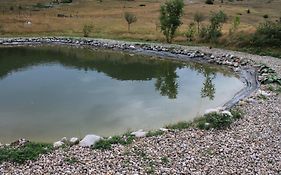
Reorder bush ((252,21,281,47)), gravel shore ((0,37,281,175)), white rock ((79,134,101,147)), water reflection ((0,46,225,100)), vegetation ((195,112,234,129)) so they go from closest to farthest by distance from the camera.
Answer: gravel shore ((0,37,281,175)) → white rock ((79,134,101,147)) → vegetation ((195,112,234,129)) → water reflection ((0,46,225,100)) → bush ((252,21,281,47))

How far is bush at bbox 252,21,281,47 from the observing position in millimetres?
46766

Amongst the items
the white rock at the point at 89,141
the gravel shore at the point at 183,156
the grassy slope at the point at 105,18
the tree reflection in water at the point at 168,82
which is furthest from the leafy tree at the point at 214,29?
the white rock at the point at 89,141

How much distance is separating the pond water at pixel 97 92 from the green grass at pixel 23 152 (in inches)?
130

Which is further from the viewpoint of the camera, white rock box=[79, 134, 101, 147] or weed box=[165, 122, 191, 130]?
weed box=[165, 122, 191, 130]

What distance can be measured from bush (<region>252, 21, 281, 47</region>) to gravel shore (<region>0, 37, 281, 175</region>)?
84.8ft

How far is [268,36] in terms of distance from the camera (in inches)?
1860

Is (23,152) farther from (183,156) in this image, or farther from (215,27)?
(215,27)

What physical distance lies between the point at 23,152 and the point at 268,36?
118 ft

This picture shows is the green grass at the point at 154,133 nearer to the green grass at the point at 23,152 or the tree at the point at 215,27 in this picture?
the green grass at the point at 23,152

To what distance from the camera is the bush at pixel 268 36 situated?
46.8 m

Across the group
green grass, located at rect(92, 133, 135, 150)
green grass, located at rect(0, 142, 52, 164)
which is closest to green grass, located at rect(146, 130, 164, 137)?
green grass, located at rect(92, 133, 135, 150)

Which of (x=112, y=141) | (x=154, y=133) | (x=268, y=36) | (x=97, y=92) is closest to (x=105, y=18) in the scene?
(x=268, y=36)

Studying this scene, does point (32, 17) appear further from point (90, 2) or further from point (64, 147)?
point (64, 147)

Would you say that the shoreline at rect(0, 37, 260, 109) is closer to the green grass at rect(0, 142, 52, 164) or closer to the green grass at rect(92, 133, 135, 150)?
the green grass at rect(92, 133, 135, 150)
